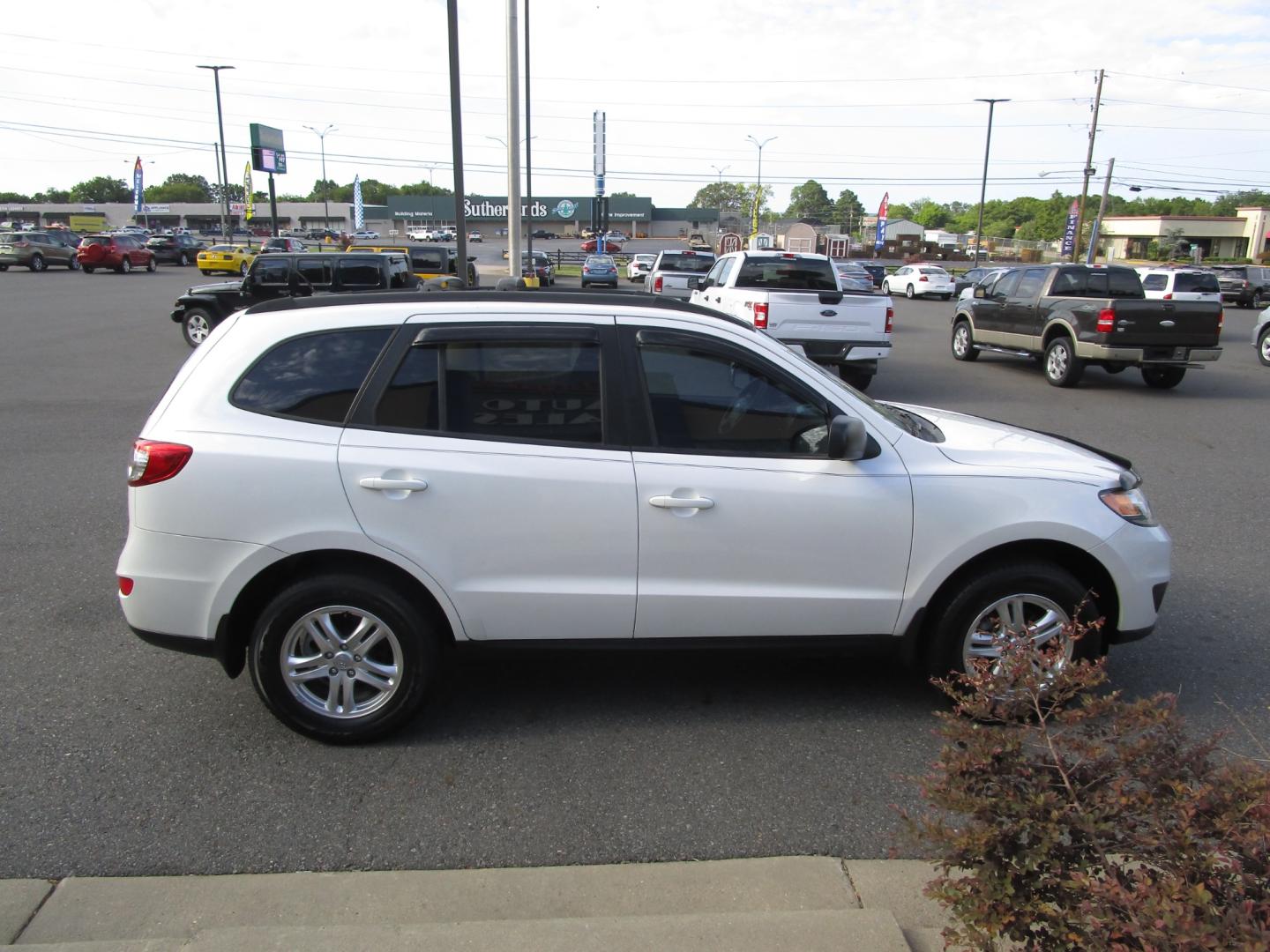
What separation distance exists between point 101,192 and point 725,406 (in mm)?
181961

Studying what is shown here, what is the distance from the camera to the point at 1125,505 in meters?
4.12

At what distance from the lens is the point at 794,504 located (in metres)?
3.88

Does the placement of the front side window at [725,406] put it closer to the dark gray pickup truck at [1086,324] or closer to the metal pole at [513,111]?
the dark gray pickup truck at [1086,324]

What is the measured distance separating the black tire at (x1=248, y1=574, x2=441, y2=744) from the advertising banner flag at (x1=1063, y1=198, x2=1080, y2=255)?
57857 mm

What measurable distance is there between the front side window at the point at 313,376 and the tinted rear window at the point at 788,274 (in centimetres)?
1085

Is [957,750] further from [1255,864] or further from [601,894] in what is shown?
[601,894]

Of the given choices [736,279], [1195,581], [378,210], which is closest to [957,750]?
[1195,581]

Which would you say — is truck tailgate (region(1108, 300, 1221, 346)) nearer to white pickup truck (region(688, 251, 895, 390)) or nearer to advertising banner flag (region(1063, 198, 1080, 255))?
white pickup truck (region(688, 251, 895, 390))

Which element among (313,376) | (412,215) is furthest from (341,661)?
(412,215)

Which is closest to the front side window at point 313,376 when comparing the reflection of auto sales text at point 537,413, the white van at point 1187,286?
the reflection of auto sales text at point 537,413

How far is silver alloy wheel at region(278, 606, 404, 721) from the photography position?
12.6 feet

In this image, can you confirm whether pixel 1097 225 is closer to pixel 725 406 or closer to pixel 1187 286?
pixel 1187 286

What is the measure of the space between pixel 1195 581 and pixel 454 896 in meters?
5.16

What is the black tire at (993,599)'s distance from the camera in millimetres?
4016
